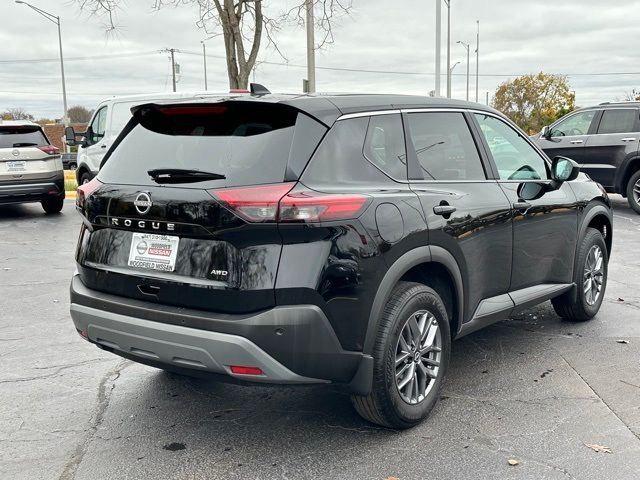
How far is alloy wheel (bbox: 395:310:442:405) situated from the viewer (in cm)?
369

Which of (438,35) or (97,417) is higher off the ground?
(438,35)

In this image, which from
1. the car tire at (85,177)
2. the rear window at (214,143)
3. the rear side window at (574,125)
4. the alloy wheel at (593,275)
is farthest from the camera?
the car tire at (85,177)

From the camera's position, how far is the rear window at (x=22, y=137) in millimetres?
12258

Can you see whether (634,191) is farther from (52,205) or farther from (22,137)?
(22,137)

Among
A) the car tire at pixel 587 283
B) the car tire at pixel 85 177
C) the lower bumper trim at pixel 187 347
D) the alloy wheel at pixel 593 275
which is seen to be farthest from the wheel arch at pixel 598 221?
the car tire at pixel 85 177

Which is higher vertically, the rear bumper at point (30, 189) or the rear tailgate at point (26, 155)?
the rear tailgate at point (26, 155)

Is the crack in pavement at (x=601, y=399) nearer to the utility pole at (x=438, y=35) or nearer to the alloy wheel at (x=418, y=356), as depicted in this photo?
the alloy wheel at (x=418, y=356)

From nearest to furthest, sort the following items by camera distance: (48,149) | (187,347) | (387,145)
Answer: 1. (187,347)
2. (387,145)
3. (48,149)

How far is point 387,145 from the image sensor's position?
3.83 metres

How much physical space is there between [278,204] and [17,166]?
34.3 ft

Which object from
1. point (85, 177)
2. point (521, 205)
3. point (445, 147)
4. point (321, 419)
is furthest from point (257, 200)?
point (85, 177)

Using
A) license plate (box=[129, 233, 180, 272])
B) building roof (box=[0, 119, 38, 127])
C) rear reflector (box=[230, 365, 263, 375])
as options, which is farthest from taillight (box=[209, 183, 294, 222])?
building roof (box=[0, 119, 38, 127])

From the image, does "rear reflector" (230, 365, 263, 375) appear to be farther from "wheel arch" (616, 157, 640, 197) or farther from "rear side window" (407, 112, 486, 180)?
"wheel arch" (616, 157, 640, 197)

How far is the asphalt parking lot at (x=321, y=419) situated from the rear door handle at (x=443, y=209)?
3.70 ft
